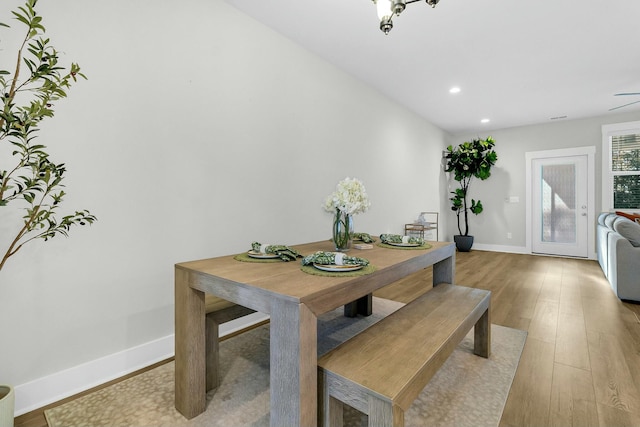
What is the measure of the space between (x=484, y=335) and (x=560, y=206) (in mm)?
5024

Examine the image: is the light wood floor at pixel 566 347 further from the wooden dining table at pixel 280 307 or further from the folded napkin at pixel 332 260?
the folded napkin at pixel 332 260

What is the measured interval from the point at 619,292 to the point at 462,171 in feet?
11.3

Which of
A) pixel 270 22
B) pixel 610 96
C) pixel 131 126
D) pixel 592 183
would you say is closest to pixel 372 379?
pixel 131 126

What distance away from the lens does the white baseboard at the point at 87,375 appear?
146 cm

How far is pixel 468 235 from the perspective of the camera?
616 cm

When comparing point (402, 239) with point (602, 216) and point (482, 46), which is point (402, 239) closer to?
point (482, 46)

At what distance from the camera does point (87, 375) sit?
1638 millimetres

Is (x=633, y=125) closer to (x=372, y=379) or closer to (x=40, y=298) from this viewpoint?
(x=372, y=379)

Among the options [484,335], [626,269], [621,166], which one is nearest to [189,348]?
[484,335]

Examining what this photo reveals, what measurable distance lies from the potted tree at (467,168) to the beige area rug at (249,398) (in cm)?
432

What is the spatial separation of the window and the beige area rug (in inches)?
189

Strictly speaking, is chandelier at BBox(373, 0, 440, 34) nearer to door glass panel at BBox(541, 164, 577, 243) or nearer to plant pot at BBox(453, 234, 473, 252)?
plant pot at BBox(453, 234, 473, 252)

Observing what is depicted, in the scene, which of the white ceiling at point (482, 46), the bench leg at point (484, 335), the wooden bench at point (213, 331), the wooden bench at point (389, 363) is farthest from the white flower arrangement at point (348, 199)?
the white ceiling at point (482, 46)

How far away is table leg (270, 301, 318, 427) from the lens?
3.16ft
